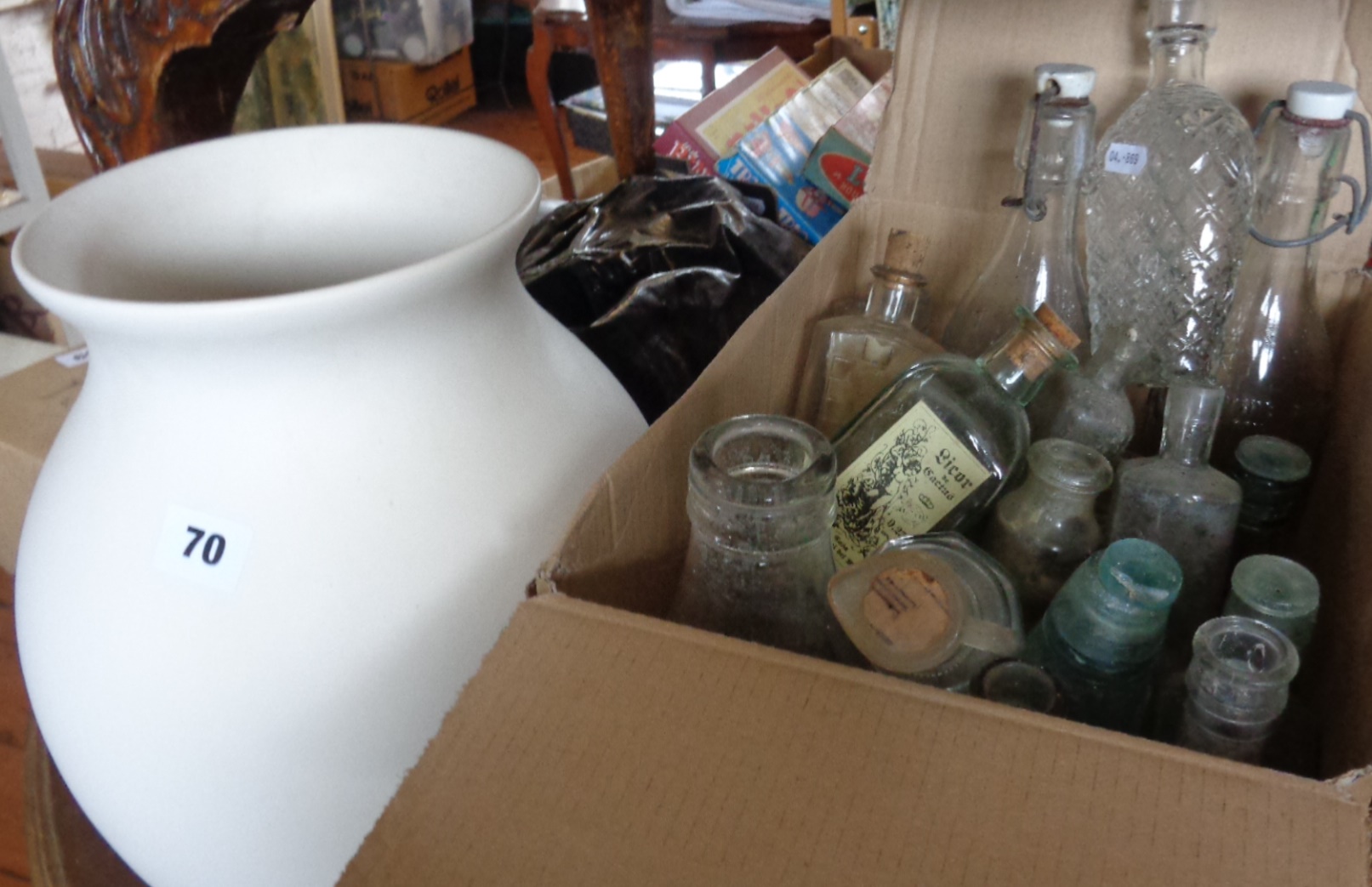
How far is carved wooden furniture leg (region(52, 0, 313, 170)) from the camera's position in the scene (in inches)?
18.4

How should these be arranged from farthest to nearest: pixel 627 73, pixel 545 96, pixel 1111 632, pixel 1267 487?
pixel 545 96
pixel 627 73
pixel 1267 487
pixel 1111 632

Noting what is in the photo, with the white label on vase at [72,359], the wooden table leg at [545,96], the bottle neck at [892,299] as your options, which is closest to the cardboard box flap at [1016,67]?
the bottle neck at [892,299]

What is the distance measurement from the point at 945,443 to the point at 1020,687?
0.48 feet

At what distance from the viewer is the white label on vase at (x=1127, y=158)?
539mm

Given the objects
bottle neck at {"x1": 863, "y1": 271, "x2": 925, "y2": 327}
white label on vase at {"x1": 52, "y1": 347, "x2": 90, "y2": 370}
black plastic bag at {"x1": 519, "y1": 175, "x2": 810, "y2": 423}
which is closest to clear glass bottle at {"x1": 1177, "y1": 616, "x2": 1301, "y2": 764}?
bottle neck at {"x1": 863, "y1": 271, "x2": 925, "y2": 327}

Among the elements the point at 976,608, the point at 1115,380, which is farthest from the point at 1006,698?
the point at 1115,380

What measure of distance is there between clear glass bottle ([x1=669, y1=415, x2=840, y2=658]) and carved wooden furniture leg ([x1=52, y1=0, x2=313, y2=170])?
13.4 inches

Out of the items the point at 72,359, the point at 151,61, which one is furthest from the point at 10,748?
the point at 151,61

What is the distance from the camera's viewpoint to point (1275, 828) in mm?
231

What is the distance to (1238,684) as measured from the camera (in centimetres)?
31

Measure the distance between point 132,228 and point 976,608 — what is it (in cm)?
37

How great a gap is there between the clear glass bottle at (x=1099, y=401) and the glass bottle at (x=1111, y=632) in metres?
0.14

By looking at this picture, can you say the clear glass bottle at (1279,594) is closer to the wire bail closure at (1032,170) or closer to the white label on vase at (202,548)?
the wire bail closure at (1032,170)

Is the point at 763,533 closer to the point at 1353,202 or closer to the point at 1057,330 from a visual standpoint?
the point at 1057,330
